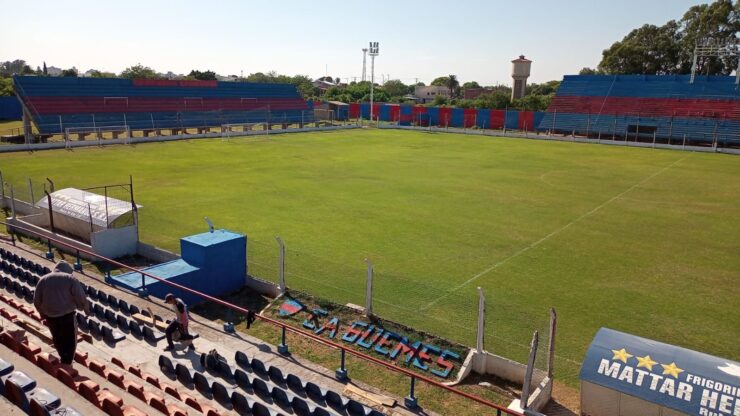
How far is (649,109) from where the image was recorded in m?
56.6

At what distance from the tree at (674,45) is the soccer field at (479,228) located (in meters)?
44.8

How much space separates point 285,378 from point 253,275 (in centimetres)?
595

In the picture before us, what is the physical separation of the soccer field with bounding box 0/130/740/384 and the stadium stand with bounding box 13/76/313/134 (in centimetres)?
1137

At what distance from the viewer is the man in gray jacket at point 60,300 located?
6625 mm

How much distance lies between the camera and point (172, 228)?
1773 cm

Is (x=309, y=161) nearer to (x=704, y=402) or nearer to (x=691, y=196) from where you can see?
(x=691, y=196)

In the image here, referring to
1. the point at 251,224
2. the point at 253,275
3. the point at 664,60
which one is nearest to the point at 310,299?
the point at 253,275

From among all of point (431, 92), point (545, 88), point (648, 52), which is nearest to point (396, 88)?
point (431, 92)

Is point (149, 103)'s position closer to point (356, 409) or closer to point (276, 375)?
point (276, 375)

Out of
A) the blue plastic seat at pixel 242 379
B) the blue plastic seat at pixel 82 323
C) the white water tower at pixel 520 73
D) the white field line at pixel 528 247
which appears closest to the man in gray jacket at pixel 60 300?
the blue plastic seat at pixel 242 379

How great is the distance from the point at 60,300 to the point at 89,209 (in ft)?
31.2

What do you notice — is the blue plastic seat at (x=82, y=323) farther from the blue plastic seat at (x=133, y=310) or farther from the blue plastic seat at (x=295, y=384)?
the blue plastic seat at (x=295, y=384)

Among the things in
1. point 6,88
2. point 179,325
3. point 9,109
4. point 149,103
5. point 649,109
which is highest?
point 6,88

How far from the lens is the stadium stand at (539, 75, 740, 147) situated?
50719 millimetres
